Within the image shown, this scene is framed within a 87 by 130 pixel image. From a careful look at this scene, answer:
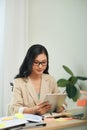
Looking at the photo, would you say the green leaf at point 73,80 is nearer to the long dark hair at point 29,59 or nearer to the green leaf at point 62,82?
the green leaf at point 62,82

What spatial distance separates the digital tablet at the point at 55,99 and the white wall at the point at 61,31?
194 cm

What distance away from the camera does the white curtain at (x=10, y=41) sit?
3.79 meters

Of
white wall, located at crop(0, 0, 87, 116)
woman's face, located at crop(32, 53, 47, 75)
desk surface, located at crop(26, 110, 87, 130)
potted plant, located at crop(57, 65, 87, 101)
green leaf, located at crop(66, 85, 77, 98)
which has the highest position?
white wall, located at crop(0, 0, 87, 116)

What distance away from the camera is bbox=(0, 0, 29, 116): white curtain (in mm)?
3789

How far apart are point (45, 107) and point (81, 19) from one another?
2886 mm

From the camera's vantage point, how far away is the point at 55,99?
217 centimetres

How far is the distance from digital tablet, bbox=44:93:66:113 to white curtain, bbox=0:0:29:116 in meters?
1.64

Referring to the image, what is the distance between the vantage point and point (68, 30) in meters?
4.52

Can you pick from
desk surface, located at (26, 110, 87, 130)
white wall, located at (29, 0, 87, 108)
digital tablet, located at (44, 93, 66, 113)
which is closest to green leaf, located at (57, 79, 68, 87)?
white wall, located at (29, 0, 87, 108)

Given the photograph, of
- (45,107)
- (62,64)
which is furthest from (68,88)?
(45,107)

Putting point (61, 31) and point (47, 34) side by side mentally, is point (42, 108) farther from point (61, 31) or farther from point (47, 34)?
point (61, 31)

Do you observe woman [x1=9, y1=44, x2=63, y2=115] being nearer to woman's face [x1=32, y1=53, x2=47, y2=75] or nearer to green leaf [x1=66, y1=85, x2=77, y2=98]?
woman's face [x1=32, y1=53, x2=47, y2=75]

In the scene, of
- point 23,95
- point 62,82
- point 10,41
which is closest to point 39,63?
point 23,95

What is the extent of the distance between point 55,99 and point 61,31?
8.16 ft
